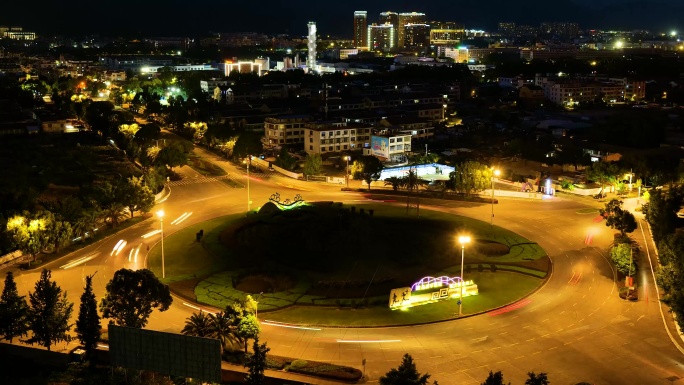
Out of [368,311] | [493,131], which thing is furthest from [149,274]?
[493,131]

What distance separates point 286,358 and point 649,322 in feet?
56.4

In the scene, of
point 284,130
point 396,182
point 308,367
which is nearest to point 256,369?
point 308,367

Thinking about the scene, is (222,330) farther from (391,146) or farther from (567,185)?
(391,146)

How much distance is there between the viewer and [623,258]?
3594 cm

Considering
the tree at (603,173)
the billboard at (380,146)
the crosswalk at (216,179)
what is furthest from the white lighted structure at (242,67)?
the tree at (603,173)

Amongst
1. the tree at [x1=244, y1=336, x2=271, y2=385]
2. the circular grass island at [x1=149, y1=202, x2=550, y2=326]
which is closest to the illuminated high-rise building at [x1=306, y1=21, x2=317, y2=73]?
the circular grass island at [x1=149, y1=202, x2=550, y2=326]

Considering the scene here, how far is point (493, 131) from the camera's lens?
89.0 meters

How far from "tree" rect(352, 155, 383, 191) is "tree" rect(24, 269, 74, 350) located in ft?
115

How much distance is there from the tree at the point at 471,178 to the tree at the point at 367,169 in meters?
7.91

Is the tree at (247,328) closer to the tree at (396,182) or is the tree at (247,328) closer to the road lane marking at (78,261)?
the road lane marking at (78,261)

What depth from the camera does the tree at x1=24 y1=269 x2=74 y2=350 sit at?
2630cm

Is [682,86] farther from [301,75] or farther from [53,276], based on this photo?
[53,276]

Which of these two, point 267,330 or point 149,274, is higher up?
point 149,274

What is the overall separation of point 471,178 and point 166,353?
36.3 meters
